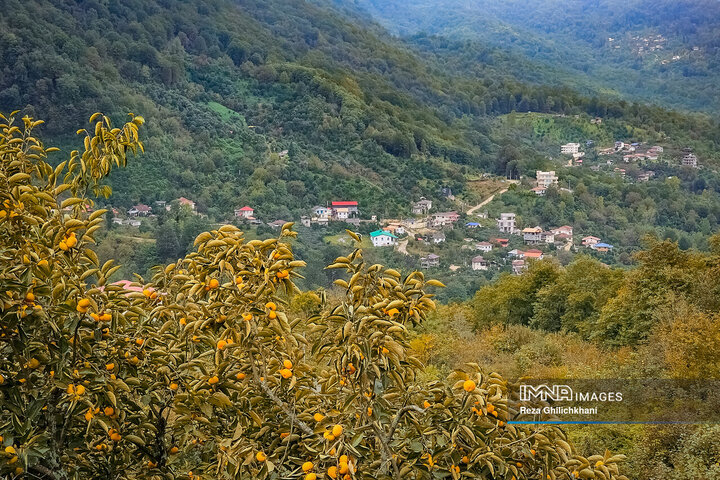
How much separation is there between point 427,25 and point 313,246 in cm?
11610

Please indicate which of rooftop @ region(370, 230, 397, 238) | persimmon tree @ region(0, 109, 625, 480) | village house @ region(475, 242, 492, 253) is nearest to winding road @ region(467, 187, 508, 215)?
village house @ region(475, 242, 492, 253)

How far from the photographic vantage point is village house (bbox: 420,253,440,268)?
28.9m

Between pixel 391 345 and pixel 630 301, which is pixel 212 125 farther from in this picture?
pixel 391 345

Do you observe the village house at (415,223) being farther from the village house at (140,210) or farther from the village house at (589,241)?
A: the village house at (140,210)


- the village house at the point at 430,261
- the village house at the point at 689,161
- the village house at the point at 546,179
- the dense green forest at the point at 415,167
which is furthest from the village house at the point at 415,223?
the village house at the point at 689,161

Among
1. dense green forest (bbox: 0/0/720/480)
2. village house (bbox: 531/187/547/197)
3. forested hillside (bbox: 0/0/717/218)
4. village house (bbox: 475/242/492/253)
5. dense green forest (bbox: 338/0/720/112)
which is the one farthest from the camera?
dense green forest (bbox: 338/0/720/112)

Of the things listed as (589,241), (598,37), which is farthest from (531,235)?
(598,37)

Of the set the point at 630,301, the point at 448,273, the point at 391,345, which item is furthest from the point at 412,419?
the point at 448,273

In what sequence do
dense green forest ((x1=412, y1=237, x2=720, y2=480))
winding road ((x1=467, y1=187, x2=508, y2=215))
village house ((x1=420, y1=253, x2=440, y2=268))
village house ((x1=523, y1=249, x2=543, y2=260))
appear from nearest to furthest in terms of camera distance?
dense green forest ((x1=412, y1=237, x2=720, y2=480)), village house ((x1=420, y1=253, x2=440, y2=268)), village house ((x1=523, y1=249, x2=543, y2=260)), winding road ((x1=467, y1=187, x2=508, y2=215))

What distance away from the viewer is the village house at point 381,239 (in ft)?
98.6

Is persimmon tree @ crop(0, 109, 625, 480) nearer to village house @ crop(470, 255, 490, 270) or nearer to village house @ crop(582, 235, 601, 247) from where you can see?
village house @ crop(470, 255, 490, 270)

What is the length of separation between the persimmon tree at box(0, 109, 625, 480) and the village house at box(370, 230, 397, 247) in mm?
28300

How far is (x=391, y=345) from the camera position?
1.17 m

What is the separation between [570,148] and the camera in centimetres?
5481
